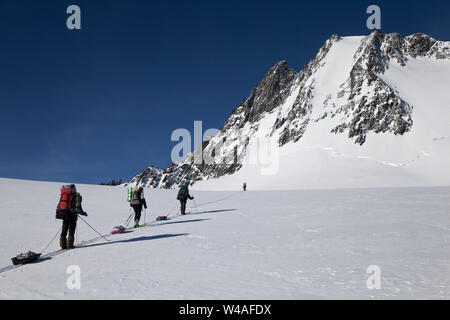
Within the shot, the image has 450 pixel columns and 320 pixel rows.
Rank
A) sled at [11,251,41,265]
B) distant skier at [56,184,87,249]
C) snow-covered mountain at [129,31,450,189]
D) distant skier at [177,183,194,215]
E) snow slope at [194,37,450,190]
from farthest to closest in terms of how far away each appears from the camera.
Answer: snow-covered mountain at [129,31,450,189] → snow slope at [194,37,450,190] → distant skier at [177,183,194,215] → distant skier at [56,184,87,249] → sled at [11,251,41,265]

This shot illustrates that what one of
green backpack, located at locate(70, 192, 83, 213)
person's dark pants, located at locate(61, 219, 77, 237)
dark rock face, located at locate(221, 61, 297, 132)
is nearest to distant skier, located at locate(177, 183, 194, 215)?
green backpack, located at locate(70, 192, 83, 213)

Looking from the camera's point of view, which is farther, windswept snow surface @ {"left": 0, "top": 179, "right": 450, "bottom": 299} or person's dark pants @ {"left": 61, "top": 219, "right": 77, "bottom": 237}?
person's dark pants @ {"left": 61, "top": 219, "right": 77, "bottom": 237}

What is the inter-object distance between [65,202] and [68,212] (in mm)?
363

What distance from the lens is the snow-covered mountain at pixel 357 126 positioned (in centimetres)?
7975

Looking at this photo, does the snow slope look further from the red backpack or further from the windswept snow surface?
the red backpack

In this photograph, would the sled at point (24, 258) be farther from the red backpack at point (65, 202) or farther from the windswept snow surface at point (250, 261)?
the red backpack at point (65, 202)

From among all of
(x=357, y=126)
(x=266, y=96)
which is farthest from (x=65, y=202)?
(x=266, y=96)

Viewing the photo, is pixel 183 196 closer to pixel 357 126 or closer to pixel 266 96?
pixel 357 126

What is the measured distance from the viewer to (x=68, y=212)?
340 inches

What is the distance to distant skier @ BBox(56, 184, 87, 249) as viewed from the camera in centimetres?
838

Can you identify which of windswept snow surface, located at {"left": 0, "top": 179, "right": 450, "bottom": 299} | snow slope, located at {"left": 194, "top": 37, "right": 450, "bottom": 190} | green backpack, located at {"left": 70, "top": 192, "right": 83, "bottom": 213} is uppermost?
snow slope, located at {"left": 194, "top": 37, "right": 450, "bottom": 190}
